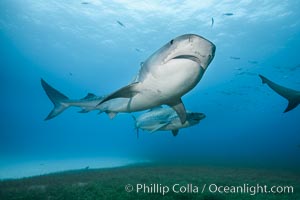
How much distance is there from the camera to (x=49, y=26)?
1216 inches

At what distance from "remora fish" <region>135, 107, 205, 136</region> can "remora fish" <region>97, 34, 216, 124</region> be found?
2.47 m

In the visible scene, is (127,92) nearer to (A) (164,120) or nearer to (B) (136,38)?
(A) (164,120)

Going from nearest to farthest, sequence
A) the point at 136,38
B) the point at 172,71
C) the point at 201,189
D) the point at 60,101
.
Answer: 1. the point at 172,71
2. the point at 201,189
3. the point at 60,101
4. the point at 136,38

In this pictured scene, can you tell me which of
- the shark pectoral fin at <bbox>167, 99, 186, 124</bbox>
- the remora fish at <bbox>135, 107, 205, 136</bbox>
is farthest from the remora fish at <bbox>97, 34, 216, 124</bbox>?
the remora fish at <bbox>135, 107, 205, 136</bbox>

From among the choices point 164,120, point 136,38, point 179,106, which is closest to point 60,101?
point 164,120

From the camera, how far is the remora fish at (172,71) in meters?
3.30

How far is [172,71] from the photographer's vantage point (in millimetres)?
3773

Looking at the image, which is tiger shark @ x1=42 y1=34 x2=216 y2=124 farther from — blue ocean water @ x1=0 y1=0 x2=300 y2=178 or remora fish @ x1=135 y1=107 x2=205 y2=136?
blue ocean water @ x1=0 y1=0 x2=300 y2=178

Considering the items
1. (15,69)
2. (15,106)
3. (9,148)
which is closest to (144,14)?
(15,69)

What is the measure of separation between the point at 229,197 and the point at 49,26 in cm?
3223

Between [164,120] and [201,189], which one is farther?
[164,120]

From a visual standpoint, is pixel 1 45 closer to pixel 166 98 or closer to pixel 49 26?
pixel 49 26

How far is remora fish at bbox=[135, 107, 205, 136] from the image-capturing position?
292 inches

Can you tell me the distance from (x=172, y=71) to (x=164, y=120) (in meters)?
4.49
